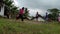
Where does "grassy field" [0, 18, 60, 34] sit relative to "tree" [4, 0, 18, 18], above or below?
below

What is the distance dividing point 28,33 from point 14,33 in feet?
3.61

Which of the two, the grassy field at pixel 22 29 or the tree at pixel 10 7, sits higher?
the tree at pixel 10 7

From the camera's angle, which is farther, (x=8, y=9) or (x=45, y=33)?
(x=8, y=9)

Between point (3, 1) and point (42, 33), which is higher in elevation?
point (3, 1)

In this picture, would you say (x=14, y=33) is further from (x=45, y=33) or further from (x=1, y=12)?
(x=1, y=12)

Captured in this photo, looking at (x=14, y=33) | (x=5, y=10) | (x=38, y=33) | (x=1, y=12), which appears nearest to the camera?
(x=14, y=33)

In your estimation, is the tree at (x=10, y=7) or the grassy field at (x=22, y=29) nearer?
the grassy field at (x=22, y=29)

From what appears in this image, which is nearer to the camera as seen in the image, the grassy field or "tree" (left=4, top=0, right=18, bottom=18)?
the grassy field

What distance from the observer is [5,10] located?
156 feet

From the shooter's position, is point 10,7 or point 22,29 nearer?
point 22,29

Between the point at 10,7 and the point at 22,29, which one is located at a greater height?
the point at 10,7

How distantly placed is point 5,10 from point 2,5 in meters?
2.72

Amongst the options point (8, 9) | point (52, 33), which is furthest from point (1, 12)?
point (52, 33)

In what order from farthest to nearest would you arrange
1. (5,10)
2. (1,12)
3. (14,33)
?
1. (5,10)
2. (1,12)
3. (14,33)
